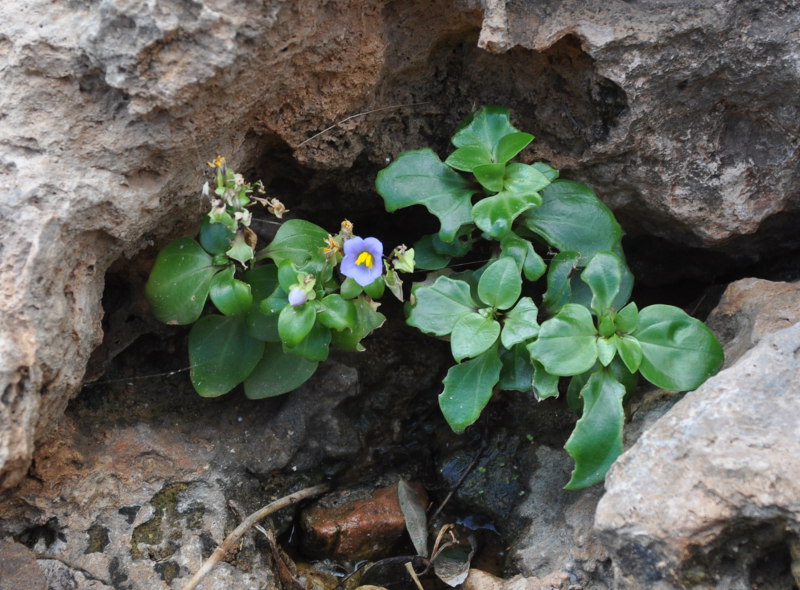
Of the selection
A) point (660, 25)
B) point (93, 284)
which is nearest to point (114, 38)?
point (93, 284)

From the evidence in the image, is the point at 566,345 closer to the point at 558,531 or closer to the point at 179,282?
the point at 558,531

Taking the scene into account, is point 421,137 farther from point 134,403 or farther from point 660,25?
point 134,403

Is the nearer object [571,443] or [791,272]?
[571,443]

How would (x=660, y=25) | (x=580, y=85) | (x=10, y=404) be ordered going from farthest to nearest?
(x=580, y=85)
(x=660, y=25)
(x=10, y=404)

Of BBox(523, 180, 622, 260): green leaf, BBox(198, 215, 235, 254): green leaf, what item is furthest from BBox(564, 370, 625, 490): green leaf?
BBox(198, 215, 235, 254): green leaf

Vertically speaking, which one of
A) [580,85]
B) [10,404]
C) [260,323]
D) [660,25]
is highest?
[660,25]

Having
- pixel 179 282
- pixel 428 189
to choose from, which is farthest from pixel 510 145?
pixel 179 282

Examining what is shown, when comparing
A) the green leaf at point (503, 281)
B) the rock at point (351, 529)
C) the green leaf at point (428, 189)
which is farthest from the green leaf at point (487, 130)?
the rock at point (351, 529)
